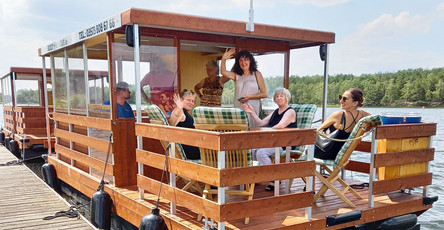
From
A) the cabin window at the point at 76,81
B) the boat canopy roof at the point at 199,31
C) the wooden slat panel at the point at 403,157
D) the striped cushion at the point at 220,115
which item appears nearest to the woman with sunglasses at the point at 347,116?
the wooden slat panel at the point at 403,157

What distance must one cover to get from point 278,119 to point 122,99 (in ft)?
6.54

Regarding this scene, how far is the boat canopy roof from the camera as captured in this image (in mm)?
3885

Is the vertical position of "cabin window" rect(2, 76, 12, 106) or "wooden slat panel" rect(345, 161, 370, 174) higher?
"cabin window" rect(2, 76, 12, 106)

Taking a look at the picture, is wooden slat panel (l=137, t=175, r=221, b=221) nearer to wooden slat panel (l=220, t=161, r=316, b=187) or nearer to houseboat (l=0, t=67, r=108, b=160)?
wooden slat panel (l=220, t=161, r=316, b=187)

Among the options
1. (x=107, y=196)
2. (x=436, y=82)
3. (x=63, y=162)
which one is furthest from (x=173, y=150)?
(x=436, y=82)

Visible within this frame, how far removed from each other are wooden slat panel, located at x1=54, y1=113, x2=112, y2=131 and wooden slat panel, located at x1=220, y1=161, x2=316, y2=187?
7.07 ft

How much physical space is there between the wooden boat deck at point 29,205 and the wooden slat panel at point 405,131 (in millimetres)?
3730

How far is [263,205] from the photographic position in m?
2.97

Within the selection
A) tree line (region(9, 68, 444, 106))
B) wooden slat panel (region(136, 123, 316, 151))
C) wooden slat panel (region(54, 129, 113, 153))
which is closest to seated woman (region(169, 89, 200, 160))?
wooden slat panel (region(136, 123, 316, 151))

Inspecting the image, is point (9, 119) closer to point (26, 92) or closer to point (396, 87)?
point (26, 92)

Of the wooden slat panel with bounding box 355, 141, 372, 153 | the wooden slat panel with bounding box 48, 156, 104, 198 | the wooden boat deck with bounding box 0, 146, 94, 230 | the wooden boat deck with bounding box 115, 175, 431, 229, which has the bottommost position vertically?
the wooden boat deck with bounding box 0, 146, 94, 230

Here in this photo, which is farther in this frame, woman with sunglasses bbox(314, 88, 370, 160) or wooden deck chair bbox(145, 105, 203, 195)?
woman with sunglasses bbox(314, 88, 370, 160)

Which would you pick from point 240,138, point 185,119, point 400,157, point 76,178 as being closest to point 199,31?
point 185,119

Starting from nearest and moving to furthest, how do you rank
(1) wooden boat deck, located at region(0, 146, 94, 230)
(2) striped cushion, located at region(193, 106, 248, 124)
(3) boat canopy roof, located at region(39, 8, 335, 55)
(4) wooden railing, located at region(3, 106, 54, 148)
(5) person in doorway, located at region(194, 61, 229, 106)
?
(2) striped cushion, located at region(193, 106, 248, 124)
(3) boat canopy roof, located at region(39, 8, 335, 55)
(1) wooden boat deck, located at region(0, 146, 94, 230)
(5) person in doorway, located at region(194, 61, 229, 106)
(4) wooden railing, located at region(3, 106, 54, 148)
